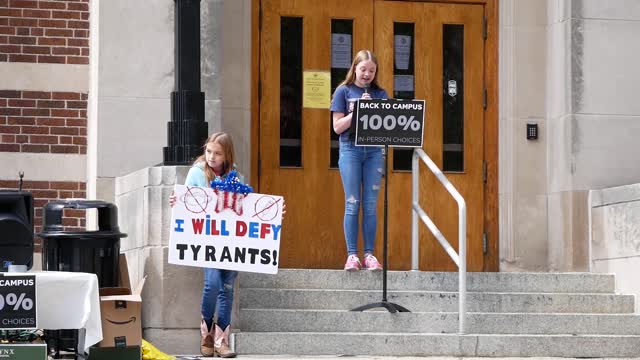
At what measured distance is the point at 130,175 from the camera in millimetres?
10969

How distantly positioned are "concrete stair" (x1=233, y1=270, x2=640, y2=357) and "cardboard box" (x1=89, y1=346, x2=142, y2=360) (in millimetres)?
1125

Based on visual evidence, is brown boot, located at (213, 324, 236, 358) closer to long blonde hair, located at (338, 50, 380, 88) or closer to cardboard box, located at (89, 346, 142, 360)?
cardboard box, located at (89, 346, 142, 360)

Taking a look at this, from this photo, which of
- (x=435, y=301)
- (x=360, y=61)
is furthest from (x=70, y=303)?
(x=360, y=61)

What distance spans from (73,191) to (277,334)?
321 cm

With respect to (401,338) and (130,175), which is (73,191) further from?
(401,338)

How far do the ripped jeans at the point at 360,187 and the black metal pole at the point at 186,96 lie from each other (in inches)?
55.2

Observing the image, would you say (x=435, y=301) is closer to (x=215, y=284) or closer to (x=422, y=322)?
(x=422, y=322)

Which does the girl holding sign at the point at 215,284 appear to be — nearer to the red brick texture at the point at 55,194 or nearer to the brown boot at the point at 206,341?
the brown boot at the point at 206,341

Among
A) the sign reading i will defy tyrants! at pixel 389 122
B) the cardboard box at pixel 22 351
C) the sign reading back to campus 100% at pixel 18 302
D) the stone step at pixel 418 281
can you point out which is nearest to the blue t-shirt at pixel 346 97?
the sign reading i will defy tyrants! at pixel 389 122

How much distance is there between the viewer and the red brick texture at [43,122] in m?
12.4

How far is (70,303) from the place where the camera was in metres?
8.59

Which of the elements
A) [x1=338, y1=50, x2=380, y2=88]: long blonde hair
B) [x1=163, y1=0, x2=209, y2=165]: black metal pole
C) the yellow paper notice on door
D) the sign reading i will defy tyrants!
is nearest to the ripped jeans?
the sign reading i will defy tyrants!

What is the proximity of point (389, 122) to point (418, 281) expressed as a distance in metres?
1.50

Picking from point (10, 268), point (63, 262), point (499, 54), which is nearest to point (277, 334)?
point (63, 262)
